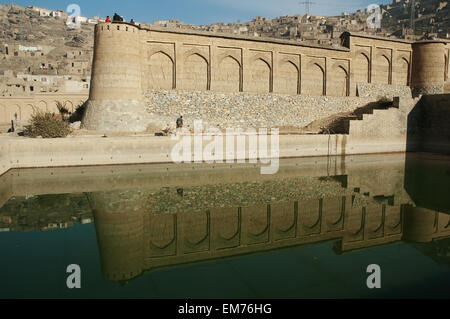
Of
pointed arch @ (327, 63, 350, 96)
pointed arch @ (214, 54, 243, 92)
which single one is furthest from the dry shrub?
pointed arch @ (327, 63, 350, 96)

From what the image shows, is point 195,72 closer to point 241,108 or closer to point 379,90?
point 241,108

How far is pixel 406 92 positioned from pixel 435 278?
22.8 metres

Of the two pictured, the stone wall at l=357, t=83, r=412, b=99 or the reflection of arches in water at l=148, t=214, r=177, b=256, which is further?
the stone wall at l=357, t=83, r=412, b=99

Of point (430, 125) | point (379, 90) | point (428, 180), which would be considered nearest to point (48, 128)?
point (428, 180)

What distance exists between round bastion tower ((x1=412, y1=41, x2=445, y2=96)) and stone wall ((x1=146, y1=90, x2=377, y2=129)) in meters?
4.98

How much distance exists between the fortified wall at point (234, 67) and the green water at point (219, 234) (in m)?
4.74

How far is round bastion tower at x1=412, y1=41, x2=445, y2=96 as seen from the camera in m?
24.2

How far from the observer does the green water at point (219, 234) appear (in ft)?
16.7

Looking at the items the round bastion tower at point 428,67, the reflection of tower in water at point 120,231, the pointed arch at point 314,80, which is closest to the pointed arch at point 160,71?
the pointed arch at point 314,80

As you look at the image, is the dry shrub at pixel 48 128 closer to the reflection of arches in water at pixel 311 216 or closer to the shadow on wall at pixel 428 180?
the reflection of arches in water at pixel 311 216

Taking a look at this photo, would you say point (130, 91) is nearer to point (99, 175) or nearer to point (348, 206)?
point (99, 175)

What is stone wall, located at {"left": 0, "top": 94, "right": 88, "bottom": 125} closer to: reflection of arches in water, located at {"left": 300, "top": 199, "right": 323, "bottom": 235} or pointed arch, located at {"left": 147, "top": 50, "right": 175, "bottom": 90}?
pointed arch, located at {"left": 147, "top": 50, "right": 175, "bottom": 90}
